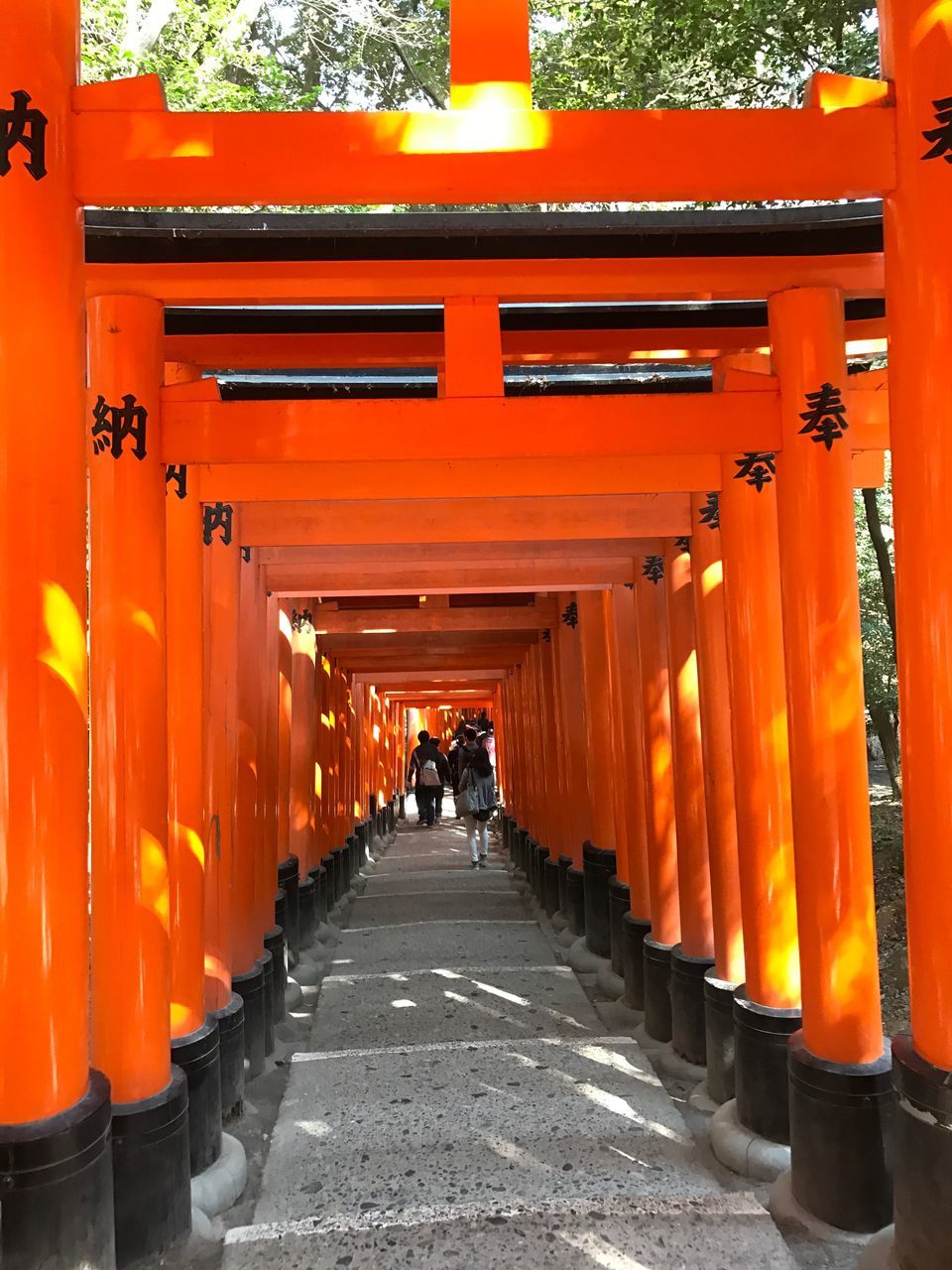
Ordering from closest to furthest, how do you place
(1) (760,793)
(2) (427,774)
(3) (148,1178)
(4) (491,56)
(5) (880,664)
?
(4) (491,56) < (3) (148,1178) < (1) (760,793) < (5) (880,664) < (2) (427,774)

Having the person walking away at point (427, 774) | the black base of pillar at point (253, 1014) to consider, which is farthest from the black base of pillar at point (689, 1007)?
the person walking away at point (427, 774)

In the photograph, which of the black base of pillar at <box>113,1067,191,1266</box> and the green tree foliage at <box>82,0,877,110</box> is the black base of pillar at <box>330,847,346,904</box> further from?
the green tree foliage at <box>82,0,877,110</box>

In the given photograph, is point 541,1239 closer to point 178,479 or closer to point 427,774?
point 178,479

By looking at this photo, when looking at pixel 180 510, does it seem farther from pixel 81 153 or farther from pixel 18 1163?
pixel 18 1163

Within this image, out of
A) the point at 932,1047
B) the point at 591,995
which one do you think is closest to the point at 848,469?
the point at 932,1047

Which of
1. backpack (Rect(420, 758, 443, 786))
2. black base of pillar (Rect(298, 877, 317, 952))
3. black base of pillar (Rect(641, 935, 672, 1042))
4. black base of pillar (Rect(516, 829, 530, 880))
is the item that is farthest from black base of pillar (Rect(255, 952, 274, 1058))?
backpack (Rect(420, 758, 443, 786))

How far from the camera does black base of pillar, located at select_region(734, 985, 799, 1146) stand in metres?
3.88

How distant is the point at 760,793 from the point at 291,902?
187 inches

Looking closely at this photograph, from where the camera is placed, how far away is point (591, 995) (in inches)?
274

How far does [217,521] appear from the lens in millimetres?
4555

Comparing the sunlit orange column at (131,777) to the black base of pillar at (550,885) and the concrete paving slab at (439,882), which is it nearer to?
the black base of pillar at (550,885)

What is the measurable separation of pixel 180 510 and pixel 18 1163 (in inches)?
94.0

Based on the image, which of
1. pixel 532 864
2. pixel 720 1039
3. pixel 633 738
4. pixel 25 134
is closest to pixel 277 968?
pixel 633 738

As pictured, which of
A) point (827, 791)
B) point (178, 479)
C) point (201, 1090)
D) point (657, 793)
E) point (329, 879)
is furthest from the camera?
point (329, 879)
